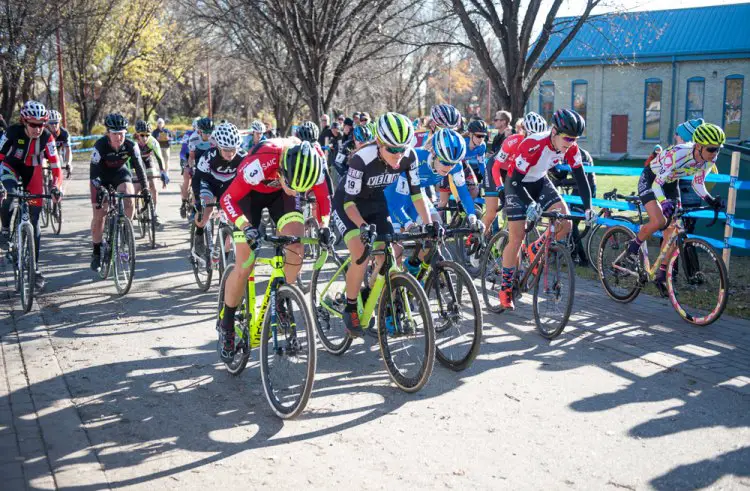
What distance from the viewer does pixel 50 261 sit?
37.5 ft

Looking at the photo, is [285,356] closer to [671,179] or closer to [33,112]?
[671,179]

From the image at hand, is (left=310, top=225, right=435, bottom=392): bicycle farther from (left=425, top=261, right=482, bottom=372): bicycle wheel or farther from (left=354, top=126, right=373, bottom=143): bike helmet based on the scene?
(left=354, top=126, right=373, bottom=143): bike helmet

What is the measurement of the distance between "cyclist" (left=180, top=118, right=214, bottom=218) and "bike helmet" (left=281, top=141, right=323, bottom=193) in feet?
19.3

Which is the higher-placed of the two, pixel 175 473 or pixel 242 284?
pixel 242 284

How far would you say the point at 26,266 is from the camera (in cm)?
840

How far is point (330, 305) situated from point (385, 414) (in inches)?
60.4

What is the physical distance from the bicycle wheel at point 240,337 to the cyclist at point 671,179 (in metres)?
4.42

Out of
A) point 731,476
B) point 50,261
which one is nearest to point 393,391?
point 731,476

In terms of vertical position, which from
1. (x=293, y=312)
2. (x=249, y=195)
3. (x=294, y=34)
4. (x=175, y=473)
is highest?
(x=294, y=34)

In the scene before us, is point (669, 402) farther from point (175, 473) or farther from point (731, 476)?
point (175, 473)

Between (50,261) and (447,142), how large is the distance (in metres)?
6.97

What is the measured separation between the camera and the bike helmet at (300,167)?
16.8 feet

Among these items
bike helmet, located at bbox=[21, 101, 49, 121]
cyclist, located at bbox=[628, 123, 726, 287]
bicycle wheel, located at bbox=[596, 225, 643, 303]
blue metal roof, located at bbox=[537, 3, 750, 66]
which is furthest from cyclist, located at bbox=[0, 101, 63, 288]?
blue metal roof, located at bbox=[537, 3, 750, 66]

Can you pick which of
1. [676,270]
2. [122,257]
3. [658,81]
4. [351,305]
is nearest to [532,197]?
[676,270]
